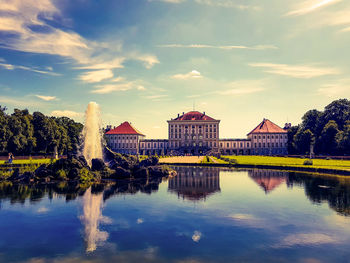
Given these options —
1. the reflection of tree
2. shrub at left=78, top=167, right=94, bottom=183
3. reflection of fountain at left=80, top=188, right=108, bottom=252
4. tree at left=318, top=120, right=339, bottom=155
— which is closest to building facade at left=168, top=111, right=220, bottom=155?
tree at left=318, top=120, right=339, bottom=155

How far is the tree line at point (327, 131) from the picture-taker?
2573 inches

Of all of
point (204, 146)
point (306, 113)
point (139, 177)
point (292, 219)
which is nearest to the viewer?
point (292, 219)

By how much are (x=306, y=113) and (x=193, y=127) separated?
52.9 meters

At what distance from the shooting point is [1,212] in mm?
18094

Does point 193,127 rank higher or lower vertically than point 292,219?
higher

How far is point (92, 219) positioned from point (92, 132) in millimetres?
26308

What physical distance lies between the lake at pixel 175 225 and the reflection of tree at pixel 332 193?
0.07 m

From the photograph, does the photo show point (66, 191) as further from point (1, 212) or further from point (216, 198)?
point (216, 198)

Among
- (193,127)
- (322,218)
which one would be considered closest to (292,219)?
(322,218)

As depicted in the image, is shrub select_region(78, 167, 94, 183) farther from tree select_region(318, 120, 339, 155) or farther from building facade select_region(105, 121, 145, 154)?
building facade select_region(105, 121, 145, 154)

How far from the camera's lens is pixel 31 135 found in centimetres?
6381

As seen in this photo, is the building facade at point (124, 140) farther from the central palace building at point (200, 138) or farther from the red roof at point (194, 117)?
the red roof at point (194, 117)

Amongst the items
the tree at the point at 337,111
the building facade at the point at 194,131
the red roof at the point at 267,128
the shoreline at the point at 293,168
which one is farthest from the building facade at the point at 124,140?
the tree at the point at 337,111

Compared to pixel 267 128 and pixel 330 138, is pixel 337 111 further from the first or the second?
pixel 267 128
